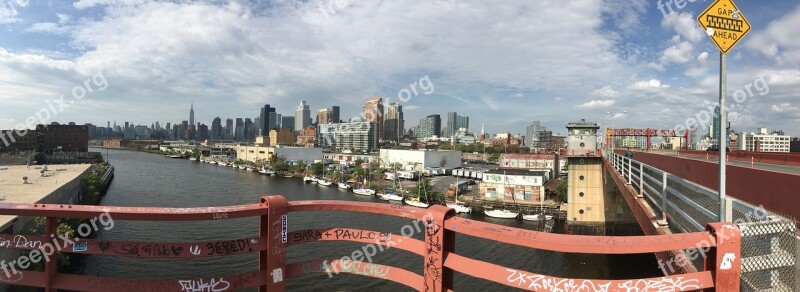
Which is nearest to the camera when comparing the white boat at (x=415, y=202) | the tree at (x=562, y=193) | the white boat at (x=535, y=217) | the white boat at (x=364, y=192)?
the white boat at (x=535, y=217)

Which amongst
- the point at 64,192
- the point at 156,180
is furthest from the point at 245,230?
the point at 156,180

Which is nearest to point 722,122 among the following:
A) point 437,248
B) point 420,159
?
point 437,248

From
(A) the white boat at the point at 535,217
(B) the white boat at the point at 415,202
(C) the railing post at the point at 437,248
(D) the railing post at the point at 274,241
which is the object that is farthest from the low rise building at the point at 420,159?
(C) the railing post at the point at 437,248

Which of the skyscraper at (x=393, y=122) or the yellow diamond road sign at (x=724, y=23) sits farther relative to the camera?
the skyscraper at (x=393, y=122)

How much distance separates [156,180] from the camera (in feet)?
176

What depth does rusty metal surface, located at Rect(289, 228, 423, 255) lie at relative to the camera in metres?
2.90

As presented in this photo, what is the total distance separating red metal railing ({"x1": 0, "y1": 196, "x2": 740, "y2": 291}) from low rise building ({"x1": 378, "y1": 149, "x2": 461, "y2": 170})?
61526 millimetres

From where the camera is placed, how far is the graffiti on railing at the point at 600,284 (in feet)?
7.79

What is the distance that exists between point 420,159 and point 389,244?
63366 mm

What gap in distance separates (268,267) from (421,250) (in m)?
1.08

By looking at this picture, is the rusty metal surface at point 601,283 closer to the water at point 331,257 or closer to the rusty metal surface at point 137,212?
the rusty metal surface at point 137,212

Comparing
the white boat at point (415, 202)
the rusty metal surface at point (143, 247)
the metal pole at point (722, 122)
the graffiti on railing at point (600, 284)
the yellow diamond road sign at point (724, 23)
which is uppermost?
the yellow diamond road sign at point (724, 23)

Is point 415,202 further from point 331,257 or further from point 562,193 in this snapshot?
point 331,257

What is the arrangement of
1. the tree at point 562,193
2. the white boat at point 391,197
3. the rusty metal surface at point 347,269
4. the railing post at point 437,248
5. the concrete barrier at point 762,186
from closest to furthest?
the railing post at point 437,248, the rusty metal surface at point 347,269, the concrete barrier at point 762,186, the tree at point 562,193, the white boat at point 391,197
